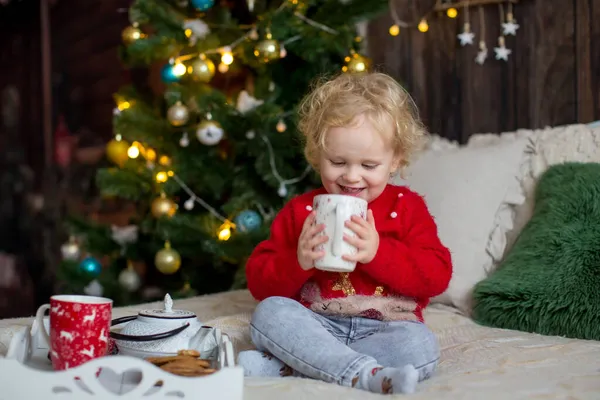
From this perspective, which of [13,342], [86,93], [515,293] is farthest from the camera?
[86,93]

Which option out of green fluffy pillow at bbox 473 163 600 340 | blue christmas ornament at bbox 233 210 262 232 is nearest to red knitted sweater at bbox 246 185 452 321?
green fluffy pillow at bbox 473 163 600 340

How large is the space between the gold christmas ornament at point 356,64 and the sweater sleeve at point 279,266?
35.4 inches

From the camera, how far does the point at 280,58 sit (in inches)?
104

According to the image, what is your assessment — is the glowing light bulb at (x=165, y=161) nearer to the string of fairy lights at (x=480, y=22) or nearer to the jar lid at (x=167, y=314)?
the string of fairy lights at (x=480, y=22)

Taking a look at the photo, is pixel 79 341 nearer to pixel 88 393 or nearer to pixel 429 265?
pixel 88 393

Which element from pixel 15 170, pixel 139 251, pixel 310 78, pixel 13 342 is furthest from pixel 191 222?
pixel 15 170

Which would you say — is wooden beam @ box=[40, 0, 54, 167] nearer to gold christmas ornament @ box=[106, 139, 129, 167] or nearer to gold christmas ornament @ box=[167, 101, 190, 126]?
gold christmas ornament @ box=[106, 139, 129, 167]

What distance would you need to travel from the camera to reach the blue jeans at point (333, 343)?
125 cm

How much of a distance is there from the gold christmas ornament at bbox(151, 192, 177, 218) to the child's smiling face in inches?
45.0

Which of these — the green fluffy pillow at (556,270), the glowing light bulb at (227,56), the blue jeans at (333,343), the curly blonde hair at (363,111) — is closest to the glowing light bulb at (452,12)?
the glowing light bulb at (227,56)

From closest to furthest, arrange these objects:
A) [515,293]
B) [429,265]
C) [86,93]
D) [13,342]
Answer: [13,342] < [429,265] < [515,293] < [86,93]

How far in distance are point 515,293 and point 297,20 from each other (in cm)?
120

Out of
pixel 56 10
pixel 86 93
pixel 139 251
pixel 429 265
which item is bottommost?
pixel 139 251

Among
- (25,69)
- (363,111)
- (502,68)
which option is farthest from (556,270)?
(25,69)
